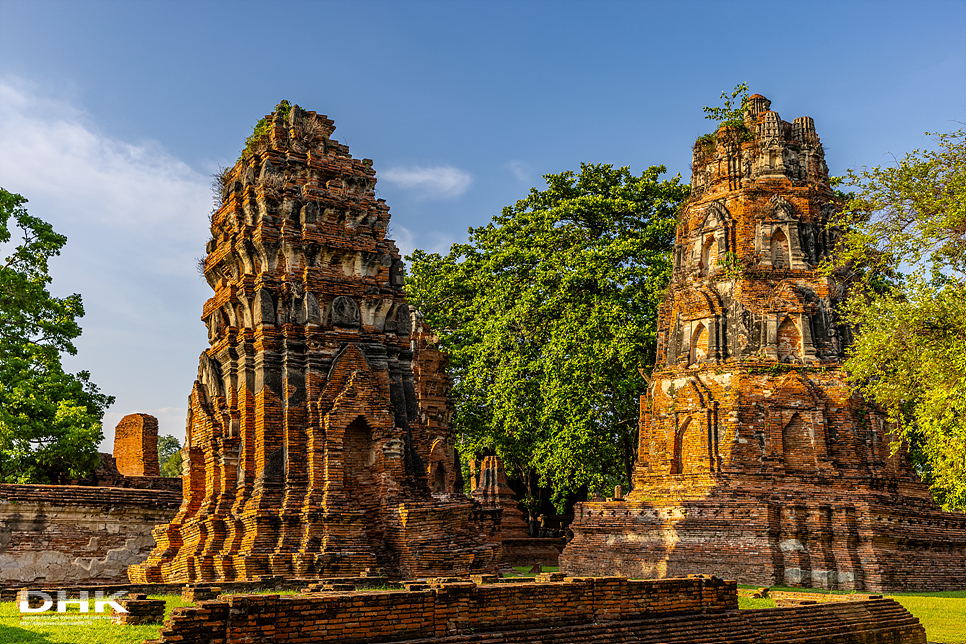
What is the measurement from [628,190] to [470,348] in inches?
293

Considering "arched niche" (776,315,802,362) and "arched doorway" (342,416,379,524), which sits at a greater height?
"arched niche" (776,315,802,362)

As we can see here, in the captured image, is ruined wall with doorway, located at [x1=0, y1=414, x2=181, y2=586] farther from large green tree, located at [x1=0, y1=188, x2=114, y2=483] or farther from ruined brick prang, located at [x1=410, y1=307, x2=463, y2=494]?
ruined brick prang, located at [x1=410, y1=307, x2=463, y2=494]

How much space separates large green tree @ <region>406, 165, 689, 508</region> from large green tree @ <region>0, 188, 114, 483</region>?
10.9 meters

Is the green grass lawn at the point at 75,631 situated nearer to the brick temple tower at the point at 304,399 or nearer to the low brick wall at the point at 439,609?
the low brick wall at the point at 439,609

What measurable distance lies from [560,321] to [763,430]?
7.12 m

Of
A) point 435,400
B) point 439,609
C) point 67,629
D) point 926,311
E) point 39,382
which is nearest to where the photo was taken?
point 439,609

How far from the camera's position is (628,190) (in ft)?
96.7

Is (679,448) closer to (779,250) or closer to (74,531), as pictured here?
(779,250)

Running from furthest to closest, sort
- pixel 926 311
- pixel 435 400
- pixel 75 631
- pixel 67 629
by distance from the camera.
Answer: pixel 435 400 → pixel 926 311 → pixel 67 629 → pixel 75 631

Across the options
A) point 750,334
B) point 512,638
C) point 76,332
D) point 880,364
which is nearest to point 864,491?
point 750,334

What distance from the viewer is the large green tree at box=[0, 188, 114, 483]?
19828mm

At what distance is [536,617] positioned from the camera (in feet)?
29.5

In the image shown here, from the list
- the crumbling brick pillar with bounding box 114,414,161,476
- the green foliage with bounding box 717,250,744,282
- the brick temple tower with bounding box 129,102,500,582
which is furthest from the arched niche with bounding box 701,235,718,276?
the crumbling brick pillar with bounding box 114,414,161,476

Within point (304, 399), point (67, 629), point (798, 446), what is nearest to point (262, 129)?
point (304, 399)
